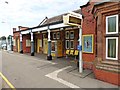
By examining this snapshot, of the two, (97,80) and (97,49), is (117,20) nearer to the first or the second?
(97,49)

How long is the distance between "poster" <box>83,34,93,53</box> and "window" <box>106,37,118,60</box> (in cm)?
304

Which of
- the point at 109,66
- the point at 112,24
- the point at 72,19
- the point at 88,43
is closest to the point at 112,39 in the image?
the point at 112,24

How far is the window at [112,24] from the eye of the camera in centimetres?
800

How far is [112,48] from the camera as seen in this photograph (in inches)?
322

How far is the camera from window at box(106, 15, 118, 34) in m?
8.00

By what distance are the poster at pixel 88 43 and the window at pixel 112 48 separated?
9.97 ft

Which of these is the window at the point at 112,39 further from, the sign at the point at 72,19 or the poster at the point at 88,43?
the poster at the point at 88,43

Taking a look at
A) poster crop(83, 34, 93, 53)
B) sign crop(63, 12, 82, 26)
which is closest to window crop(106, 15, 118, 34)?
sign crop(63, 12, 82, 26)

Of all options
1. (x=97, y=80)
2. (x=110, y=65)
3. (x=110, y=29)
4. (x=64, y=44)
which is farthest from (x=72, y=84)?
(x=64, y=44)

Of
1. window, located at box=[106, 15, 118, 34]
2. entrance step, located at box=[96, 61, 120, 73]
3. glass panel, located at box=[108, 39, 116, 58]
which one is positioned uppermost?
window, located at box=[106, 15, 118, 34]

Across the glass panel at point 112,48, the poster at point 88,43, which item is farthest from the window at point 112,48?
the poster at point 88,43

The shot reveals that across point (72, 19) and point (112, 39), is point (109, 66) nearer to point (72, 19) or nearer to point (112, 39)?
point (112, 39)

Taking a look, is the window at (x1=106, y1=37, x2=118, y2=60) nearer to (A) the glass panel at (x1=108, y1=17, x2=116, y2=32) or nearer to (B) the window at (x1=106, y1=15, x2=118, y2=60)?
(B) the window at (x1=106, y1=15, x2=118, y2=60)

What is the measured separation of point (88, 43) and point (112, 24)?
367 cm
